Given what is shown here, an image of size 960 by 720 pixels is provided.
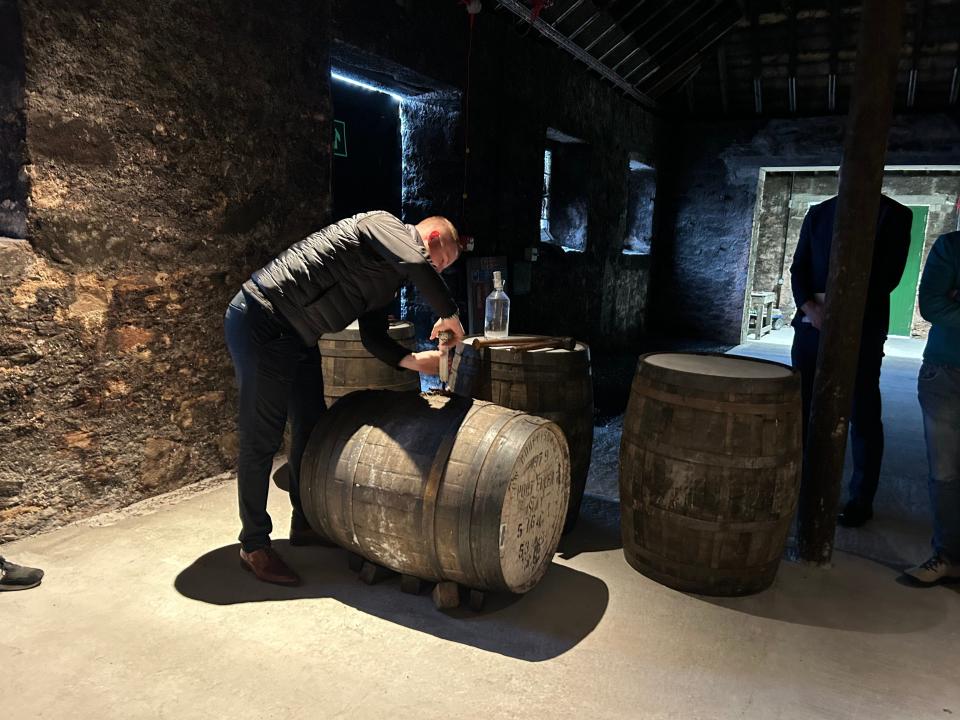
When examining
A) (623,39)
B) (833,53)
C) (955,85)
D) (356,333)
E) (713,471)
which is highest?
(833,53)

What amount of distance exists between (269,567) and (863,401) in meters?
2.76

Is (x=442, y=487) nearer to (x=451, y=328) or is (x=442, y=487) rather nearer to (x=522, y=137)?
(x=451, y=328)

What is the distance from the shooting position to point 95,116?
8.88ft

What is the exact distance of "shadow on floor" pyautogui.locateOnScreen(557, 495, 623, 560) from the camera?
113 inches

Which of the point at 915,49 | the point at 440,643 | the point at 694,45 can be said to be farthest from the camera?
the point at 694,45

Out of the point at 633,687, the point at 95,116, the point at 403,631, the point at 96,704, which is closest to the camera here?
the point at 96,704

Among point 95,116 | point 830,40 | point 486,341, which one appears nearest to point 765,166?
point 830,40

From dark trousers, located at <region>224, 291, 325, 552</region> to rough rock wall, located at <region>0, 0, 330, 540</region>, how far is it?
0.79 meters

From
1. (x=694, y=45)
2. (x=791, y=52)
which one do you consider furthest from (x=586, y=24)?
(x=791, y=52)

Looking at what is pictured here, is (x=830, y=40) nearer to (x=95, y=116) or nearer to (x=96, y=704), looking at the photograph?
(x=95, y=116)

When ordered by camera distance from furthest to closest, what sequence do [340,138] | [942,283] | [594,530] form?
[340,138]
[594,530]
[942,283]

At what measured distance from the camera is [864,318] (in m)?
3.09

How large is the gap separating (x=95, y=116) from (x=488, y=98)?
3.41 m

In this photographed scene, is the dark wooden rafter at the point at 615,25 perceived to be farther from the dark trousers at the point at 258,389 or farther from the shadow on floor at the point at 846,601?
the shadow on floor at the point at 846,601
